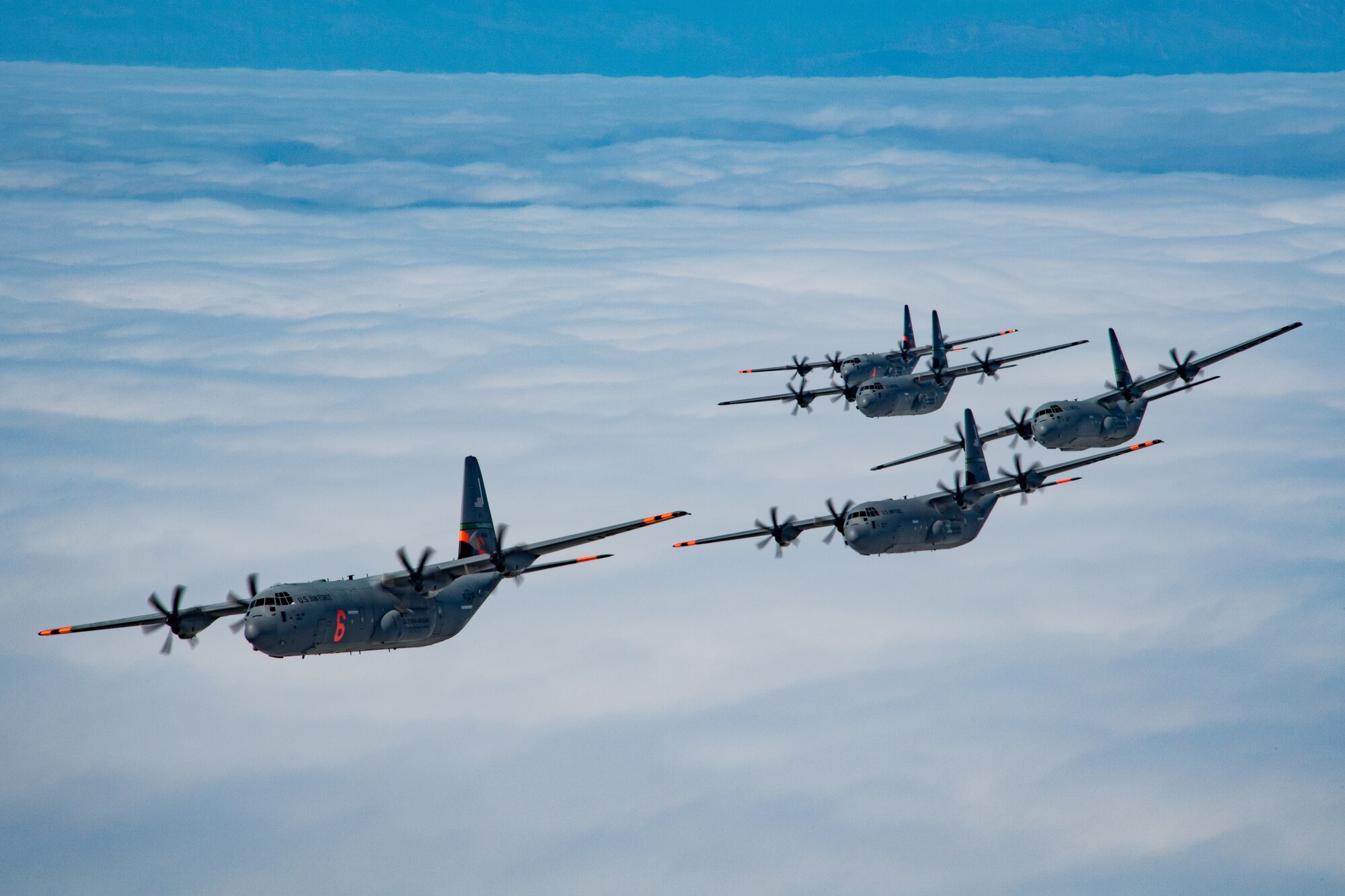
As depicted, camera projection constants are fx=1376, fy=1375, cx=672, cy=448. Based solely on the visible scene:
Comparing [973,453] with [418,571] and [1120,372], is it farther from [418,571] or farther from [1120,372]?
[418,571]

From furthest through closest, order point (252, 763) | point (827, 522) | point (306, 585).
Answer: point (252, 763) → point (827, 522) → point (306, 585)

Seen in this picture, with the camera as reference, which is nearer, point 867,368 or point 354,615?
point 354,615

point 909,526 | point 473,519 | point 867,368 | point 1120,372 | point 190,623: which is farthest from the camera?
point 867,368

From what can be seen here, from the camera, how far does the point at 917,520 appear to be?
335 feet

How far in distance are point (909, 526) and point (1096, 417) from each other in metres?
32.0

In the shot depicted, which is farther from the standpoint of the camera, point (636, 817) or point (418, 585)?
point (636, 817)

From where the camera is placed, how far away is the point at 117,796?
568 feet

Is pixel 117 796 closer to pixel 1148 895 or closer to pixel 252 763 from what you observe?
pixel 252 763

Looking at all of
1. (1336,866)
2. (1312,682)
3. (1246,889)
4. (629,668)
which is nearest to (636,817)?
(629,668)

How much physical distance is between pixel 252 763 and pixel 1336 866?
455 feet

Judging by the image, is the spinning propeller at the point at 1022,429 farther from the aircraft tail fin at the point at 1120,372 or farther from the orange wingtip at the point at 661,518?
the orange wingtip at the point at 661,518

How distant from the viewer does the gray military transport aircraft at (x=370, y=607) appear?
74500mm

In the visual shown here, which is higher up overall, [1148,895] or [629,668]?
[629,668]

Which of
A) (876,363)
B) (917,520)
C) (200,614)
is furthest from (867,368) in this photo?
(200,614)
